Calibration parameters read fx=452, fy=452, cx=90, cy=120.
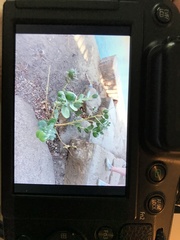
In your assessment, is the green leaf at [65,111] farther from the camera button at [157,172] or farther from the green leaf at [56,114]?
the camera button at [157,172]

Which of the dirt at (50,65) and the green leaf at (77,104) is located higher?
the dirt at (50,65)

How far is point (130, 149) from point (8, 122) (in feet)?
0.46

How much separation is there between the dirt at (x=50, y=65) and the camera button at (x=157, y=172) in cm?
11

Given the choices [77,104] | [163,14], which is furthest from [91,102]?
[163,14]

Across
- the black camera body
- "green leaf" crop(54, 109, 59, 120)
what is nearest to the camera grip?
the black camera body

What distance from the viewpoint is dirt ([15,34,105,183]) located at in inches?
20.0

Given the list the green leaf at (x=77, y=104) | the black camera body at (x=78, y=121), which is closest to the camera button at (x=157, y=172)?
the black camera body at (x=78, y=121)

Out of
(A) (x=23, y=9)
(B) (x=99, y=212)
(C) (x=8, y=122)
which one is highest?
(A) (x=23, y=9)

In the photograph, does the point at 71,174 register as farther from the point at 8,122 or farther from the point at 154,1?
the point at 154,1

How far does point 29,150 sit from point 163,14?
8.7 inches

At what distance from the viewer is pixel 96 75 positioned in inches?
20.1

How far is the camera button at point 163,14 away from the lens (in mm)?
529

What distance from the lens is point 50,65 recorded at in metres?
0.51

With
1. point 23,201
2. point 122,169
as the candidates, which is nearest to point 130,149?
point 122,169
